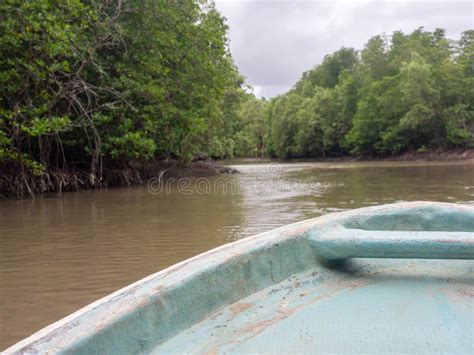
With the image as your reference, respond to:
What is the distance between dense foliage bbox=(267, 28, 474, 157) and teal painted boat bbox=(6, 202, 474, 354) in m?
34.7

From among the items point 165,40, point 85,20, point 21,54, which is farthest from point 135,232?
point 165,40

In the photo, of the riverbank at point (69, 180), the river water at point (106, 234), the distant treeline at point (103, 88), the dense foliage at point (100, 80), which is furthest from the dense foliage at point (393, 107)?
the river water at point (106, 234)

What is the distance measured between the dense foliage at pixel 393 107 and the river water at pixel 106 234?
27.3 meters

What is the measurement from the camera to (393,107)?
38.5 meters

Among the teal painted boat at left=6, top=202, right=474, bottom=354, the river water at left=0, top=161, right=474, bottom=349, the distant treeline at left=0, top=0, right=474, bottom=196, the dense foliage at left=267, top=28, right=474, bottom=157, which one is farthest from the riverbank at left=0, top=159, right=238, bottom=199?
the dense foliage at left=267, top=28, right=474, bottom=157

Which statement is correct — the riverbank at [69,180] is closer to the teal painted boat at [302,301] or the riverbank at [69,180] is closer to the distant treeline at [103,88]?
the distant treeline at [103,88]

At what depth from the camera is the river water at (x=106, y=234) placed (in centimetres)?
320

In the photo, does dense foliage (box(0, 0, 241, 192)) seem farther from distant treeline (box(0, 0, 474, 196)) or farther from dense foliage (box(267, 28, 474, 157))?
dense foliage (box(267, 28, 474, 157))

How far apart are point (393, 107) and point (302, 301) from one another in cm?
3986

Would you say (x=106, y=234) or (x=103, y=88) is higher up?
(x=103, y=88)

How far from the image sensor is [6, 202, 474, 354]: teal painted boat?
54.6 inches

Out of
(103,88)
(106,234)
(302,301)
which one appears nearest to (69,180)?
(103,88)

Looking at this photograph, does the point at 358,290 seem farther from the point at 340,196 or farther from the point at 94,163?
the point at 94,163

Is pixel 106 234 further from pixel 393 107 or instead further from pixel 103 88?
pixel 393 107
